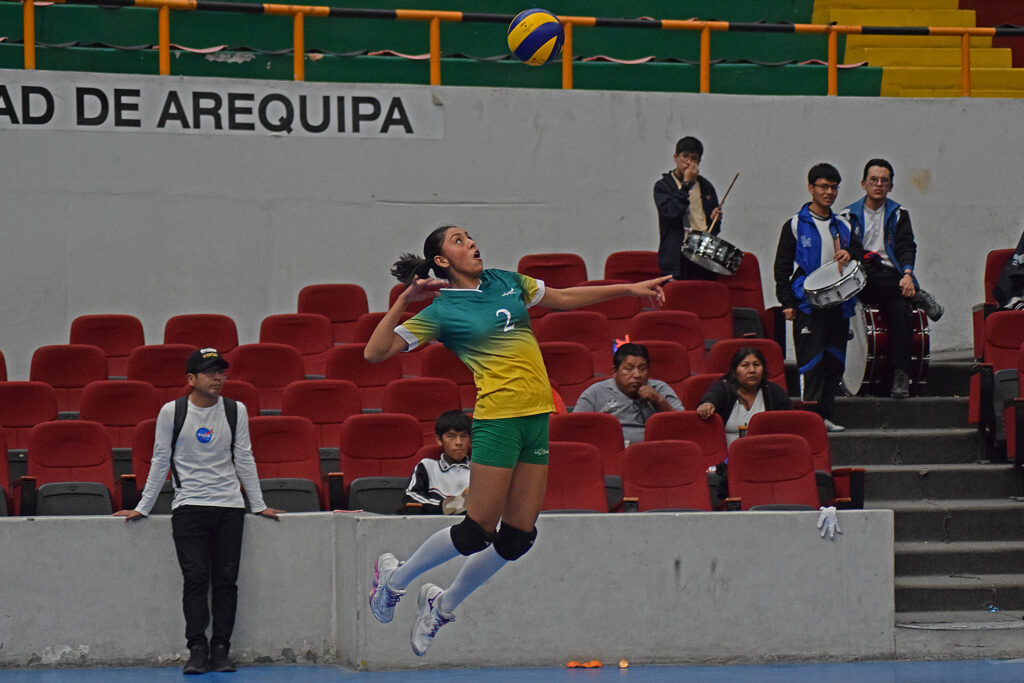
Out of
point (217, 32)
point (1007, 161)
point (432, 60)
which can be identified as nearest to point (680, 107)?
point (432, 60)

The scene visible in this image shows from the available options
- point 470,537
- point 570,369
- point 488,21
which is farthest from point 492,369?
point 488,21

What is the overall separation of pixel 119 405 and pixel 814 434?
4.90 meters

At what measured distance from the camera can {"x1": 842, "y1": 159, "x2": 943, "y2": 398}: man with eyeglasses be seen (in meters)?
11.0

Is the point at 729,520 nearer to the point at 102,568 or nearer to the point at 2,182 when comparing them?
the point at 102,568

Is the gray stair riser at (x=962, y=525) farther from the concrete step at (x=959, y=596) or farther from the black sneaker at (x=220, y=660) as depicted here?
the black sneaker at (x=220, y=660)

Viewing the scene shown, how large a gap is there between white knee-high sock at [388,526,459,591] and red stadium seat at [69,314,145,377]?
580 centimetres

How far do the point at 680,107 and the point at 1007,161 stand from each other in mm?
3341

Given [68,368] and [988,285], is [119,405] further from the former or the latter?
[988,285]

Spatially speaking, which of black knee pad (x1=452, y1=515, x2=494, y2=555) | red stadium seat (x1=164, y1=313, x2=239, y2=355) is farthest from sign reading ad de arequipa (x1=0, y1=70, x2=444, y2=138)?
black knee pad (x1=452, y1=515, x2=494, y2=555)

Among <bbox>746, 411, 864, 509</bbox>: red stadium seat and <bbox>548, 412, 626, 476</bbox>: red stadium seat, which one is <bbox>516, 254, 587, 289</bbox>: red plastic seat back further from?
<bbox>746, 411, 864, 509</bbox>: red stadium seat

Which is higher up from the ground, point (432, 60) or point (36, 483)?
point (432, 60)

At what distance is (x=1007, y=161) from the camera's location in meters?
14.2

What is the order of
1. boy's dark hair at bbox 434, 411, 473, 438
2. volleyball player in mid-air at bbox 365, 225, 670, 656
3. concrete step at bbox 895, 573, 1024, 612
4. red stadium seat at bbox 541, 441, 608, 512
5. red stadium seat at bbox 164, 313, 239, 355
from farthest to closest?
red stadium seat at bbox 164, 313, 239, 355 → concrete step at bbox 895, 573, 1024, 612 → red stadium seat at bbox 541, 441, 608, 512 → boy's dark hair at bbox 434, 411, 473, 438 → volleyball player in mid-air at bbox 365, 225, 670, 656

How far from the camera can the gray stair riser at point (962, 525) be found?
10336 mm
